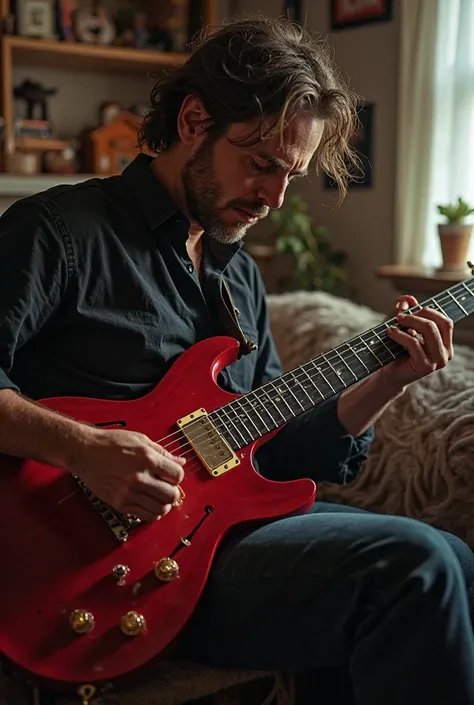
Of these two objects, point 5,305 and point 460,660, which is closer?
point 460,660

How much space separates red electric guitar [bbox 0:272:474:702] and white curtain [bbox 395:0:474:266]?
115 cm

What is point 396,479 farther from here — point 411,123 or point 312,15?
point 312,15

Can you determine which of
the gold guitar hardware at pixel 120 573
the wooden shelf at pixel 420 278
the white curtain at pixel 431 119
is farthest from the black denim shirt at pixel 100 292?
the white curtain at pixel 431 119

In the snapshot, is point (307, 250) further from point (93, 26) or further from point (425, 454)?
point (425, 454)

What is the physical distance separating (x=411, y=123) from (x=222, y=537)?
1526 millimetres

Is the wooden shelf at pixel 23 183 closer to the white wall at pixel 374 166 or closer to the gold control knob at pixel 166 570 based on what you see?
the white wall at pixel 374 166

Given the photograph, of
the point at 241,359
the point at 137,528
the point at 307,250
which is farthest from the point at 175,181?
the point at 307,250

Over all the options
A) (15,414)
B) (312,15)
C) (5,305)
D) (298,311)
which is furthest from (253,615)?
(312,15)

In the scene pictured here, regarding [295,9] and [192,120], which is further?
[295,9]

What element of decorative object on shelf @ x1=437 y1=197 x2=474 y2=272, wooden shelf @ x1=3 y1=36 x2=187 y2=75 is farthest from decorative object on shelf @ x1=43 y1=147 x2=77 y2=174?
decorative object on shelf @ x1=437 y1=197 x2=474 y2=272

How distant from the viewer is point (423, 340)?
1.19 metres

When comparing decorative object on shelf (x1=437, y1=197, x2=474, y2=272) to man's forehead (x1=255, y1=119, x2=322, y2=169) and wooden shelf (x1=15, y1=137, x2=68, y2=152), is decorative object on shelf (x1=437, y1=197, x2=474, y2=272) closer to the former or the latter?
man's forehead (x1=255, y1=119, x2=322, y2=169)

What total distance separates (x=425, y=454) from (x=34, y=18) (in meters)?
1.81

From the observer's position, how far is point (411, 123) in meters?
2.21
